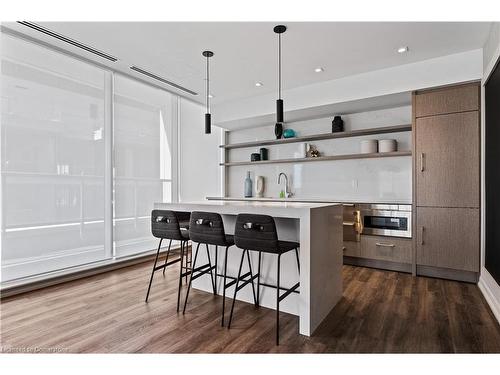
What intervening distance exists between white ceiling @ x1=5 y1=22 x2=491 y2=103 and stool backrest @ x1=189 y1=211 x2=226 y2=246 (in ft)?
6.25

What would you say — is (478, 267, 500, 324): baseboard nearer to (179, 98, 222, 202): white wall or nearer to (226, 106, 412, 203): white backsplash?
(226, 106, 412, 203): white backsplash

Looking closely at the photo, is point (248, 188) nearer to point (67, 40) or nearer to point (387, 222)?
point (387, 222)

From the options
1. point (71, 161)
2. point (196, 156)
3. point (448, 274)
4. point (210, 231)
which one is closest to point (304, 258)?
point (210, 231)

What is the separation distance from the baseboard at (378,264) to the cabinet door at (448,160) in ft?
3.00

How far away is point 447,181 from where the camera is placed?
344 cm

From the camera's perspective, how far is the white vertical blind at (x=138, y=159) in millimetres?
4109

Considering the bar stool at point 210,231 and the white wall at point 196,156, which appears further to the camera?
the white wall at point 196,156

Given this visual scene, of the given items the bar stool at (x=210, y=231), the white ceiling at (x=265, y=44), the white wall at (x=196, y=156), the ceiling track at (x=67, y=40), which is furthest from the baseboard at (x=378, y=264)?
the ceiling track at (x=67, y=40)

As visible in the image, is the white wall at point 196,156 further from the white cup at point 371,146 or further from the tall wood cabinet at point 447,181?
the tall wood cabinet at point 447,181

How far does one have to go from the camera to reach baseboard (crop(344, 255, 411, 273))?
384 cm

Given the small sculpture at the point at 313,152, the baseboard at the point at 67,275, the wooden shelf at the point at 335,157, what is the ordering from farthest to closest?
the small sculpture at the point at 313,152 → the wooden shelf at the point at 335,157 → the baseboard at the point at 67,275

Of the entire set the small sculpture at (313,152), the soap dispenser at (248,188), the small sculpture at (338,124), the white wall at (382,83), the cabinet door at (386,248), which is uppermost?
the white wall at (382,83)

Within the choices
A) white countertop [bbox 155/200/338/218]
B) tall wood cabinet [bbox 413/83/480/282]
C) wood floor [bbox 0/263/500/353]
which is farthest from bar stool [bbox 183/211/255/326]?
tall wood cabinet [bbox 413/83/480/282]

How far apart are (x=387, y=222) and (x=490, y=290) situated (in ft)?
4.34
